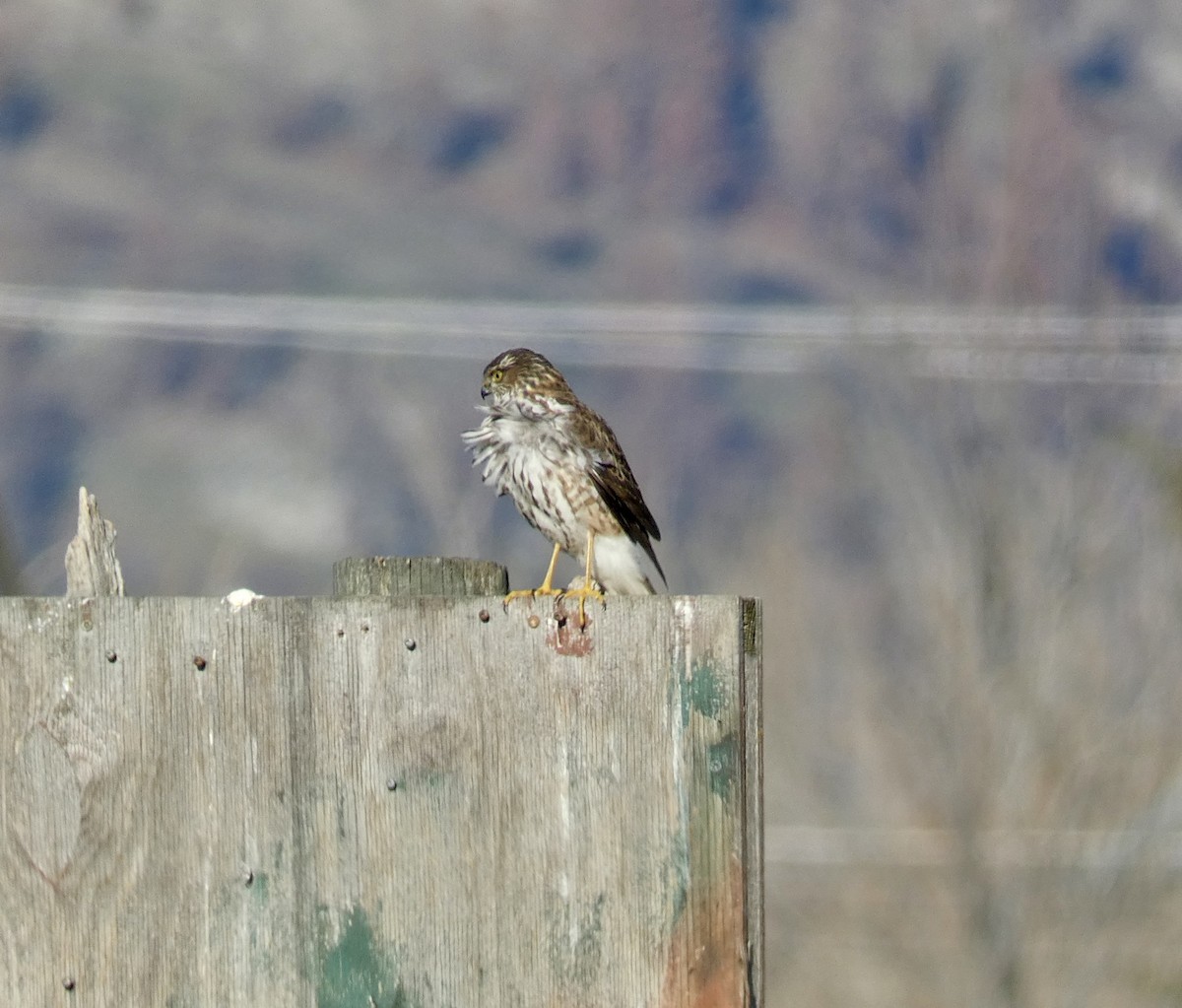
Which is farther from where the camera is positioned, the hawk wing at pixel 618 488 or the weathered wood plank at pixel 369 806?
the hawk wing at pixel 618 488

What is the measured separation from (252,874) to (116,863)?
22cm

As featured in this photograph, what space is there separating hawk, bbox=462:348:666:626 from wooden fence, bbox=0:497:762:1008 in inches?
71.7

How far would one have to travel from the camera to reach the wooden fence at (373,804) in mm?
2785

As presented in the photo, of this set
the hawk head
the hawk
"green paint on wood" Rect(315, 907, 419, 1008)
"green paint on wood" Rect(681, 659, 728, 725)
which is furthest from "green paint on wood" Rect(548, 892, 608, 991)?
the hawk head

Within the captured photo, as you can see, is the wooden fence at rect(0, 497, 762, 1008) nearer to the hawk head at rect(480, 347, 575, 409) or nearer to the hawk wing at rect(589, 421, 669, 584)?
the hawk wing at rect(589, 421, 669, 584)

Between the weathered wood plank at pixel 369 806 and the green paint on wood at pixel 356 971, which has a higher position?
the weathered wood plank at pixel 369 806

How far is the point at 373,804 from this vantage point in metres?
2.81

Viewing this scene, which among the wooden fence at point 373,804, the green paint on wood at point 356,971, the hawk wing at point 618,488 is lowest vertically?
the green paint on wood at point 356,971

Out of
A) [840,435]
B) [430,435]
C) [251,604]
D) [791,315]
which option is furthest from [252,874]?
[791,315]

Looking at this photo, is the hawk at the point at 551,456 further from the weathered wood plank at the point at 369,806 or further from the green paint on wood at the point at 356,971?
the green paint on wood at the point at 356,971

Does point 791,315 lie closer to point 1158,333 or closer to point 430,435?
point 430,435

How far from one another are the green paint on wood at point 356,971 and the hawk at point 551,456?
198 centimetres

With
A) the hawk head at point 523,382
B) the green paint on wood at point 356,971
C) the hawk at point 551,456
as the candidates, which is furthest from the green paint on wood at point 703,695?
the hawk head at point 523,382

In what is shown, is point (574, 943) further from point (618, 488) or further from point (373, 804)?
point (618, 488)
